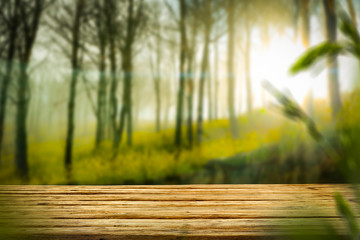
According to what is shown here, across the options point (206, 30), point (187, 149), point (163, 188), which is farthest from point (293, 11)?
point (163, 188)

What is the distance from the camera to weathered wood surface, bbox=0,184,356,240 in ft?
1.68

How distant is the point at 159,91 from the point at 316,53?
10.7ft

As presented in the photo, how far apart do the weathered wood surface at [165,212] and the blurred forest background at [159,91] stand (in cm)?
79

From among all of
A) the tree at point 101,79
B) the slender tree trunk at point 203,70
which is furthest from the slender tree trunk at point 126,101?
the slender tree trunk at point 203,70

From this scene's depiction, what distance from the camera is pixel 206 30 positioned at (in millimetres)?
3734

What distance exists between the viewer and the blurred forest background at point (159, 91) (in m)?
3.48

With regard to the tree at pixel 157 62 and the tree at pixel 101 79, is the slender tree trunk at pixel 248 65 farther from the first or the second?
the tree at pixel 101 79

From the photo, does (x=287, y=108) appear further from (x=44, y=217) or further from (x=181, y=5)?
(x=181, y=5)

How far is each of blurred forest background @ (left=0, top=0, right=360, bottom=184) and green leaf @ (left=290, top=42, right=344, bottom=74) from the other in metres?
3.03

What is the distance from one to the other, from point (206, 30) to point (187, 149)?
152 cm

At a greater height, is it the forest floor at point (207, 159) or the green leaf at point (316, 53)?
the green leaf at point (316, 53)

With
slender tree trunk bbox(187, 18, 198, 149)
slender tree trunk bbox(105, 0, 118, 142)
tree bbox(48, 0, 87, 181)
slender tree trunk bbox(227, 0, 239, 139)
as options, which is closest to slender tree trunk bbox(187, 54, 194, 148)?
slender tree trunk bbox(187, 18, 198, 149)

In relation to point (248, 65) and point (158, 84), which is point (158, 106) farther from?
point (248, 65)

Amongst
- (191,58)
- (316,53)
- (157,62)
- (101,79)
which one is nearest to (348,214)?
(316,53)
